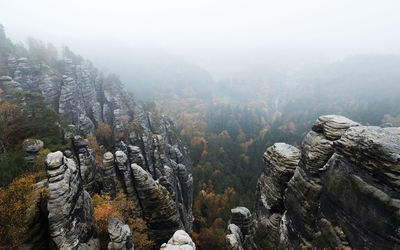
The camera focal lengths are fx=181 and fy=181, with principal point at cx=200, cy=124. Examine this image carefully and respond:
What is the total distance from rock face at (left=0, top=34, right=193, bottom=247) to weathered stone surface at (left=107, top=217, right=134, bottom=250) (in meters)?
2.02

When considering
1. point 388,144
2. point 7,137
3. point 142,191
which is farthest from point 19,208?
point 388,144

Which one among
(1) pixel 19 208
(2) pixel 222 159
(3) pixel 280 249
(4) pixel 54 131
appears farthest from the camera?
(2) pixel 222 159

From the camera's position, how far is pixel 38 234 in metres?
12.6

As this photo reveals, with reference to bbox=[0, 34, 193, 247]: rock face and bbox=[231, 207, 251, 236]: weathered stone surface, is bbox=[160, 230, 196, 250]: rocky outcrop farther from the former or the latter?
bbox=[231, 207, 251, 236]: weathered stone surface

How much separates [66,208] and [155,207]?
11.4 meters

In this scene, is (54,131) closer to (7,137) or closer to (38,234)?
(7,137)

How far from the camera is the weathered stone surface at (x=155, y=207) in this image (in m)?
22.9

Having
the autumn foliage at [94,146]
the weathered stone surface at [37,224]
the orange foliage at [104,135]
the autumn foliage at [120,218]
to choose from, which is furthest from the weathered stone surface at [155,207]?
the orange foliage at [104,135]

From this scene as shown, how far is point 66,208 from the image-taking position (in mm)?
13148

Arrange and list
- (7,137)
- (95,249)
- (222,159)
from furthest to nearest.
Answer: (222,159) → (7,137) → (95,249)

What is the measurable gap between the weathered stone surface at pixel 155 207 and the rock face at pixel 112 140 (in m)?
0.13

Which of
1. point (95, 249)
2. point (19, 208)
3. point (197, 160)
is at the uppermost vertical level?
point (19, 208)

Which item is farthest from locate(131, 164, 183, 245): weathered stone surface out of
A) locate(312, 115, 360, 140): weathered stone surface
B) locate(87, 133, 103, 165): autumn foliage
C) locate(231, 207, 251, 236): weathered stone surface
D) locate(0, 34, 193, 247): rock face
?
locate(87, 133, 103, 165): autumn foliage

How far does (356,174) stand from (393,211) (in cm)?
254
